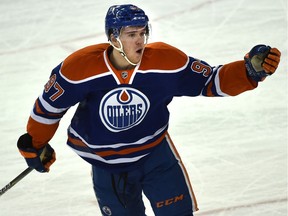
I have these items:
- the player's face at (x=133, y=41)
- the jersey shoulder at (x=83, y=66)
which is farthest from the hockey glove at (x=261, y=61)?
the jersey shoulder at (x=83, y=66)

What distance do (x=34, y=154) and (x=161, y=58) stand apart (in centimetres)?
68

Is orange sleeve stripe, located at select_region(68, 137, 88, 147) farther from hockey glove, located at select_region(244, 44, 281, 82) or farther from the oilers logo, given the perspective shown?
hockey glove, located at select_region(244, 44, 281, 82)

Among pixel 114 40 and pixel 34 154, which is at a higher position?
pixel 114 40

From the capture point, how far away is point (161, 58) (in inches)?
135

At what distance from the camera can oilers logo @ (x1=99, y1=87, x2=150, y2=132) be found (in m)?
3.41

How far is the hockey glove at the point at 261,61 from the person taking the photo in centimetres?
333

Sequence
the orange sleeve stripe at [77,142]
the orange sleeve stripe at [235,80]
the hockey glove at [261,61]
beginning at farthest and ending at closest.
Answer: the orange sleeve stripe at [77,142] → the orange sleeve stripe at [235,80] → the hockey glove at [261,61]

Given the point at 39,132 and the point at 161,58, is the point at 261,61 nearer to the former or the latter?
the point at 161,58

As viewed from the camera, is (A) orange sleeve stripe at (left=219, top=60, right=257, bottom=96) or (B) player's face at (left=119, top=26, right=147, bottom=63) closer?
(B) player's face at (left=119, top=26, right=147, bottom=63)

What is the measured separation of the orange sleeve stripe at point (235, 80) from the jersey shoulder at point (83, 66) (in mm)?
473

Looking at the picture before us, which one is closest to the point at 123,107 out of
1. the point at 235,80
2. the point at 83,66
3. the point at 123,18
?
the point at 83,66

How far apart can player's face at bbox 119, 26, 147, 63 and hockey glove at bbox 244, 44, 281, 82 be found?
412mm

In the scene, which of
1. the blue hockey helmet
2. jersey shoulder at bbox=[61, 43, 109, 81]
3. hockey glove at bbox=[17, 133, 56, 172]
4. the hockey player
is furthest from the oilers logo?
hockey glove at bbox=[17, 133, 56, 172]

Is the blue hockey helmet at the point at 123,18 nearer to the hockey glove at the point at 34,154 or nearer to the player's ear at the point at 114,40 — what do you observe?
the player's ear at the point at 114,40
